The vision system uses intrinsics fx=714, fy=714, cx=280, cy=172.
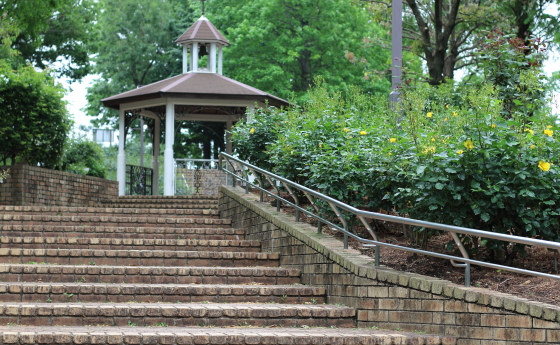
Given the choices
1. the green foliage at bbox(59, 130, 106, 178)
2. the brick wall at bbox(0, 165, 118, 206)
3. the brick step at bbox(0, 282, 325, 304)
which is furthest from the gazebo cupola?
the brick step at bbox(0, 282, 325, 304)

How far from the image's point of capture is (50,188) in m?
15.2

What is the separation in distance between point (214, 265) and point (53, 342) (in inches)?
137

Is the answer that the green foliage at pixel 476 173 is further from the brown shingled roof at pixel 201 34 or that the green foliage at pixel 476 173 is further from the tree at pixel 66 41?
the tree at pixel 66 41

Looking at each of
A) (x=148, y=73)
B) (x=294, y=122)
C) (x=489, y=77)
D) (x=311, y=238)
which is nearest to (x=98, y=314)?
(x=311, y=238)

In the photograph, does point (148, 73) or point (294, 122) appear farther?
point (148, 73)

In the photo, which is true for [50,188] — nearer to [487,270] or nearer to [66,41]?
[487,270]

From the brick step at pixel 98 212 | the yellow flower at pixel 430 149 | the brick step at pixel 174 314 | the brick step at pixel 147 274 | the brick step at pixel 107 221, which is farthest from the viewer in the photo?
the brick step at pixel 98 212

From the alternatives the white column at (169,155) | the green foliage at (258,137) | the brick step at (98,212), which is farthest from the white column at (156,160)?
the brick step at (98,212)

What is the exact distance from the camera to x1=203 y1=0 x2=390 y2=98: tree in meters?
30.9

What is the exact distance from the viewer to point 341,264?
24.5 feet

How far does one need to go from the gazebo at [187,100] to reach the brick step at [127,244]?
8389mm

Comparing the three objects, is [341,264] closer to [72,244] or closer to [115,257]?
[115,257]

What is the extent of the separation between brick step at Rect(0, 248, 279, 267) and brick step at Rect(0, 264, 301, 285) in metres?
0.53

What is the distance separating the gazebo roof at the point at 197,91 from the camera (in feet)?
59.8
